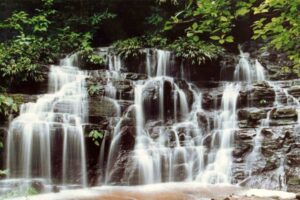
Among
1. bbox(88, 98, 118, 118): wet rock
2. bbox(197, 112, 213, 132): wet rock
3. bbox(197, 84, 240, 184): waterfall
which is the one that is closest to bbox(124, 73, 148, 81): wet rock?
bbox(88, 98, 118, 118): wet rock

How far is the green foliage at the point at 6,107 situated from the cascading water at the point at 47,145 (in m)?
0.23

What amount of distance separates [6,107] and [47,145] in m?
1.41

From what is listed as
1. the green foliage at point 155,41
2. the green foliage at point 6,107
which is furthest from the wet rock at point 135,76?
the green foliage at point 6,107

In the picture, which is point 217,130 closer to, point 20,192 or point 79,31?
point 20,192

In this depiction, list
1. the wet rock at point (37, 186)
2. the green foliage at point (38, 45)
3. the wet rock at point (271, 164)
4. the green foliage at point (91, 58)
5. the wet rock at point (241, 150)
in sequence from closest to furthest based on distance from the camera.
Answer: the wet rock at point (37, 186) < the wet rock at point (271, 164) < the wet rock at point (241, 150) < the green foliage at point (38, 45) < the green foliage at point (91, 58)

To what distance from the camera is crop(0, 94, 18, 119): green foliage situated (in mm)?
8664

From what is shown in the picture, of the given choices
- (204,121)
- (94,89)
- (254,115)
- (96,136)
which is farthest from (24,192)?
(254,115)

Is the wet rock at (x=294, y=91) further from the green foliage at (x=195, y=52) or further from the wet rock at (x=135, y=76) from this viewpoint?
the wet rock at (x=135, y=76)

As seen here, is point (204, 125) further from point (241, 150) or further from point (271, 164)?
point (271, 164)

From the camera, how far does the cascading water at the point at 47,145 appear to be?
8281mm

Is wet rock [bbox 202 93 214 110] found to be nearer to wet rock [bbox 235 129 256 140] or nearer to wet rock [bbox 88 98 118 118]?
wet rock [bbox 235 129 256 140]

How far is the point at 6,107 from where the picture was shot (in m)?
8.78

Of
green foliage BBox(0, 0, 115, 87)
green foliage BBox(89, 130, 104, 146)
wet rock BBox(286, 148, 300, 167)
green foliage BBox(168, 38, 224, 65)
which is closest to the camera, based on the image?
wet rock BBox(286, 148, 300, 167)

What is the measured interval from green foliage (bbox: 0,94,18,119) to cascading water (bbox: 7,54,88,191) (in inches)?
8.9
